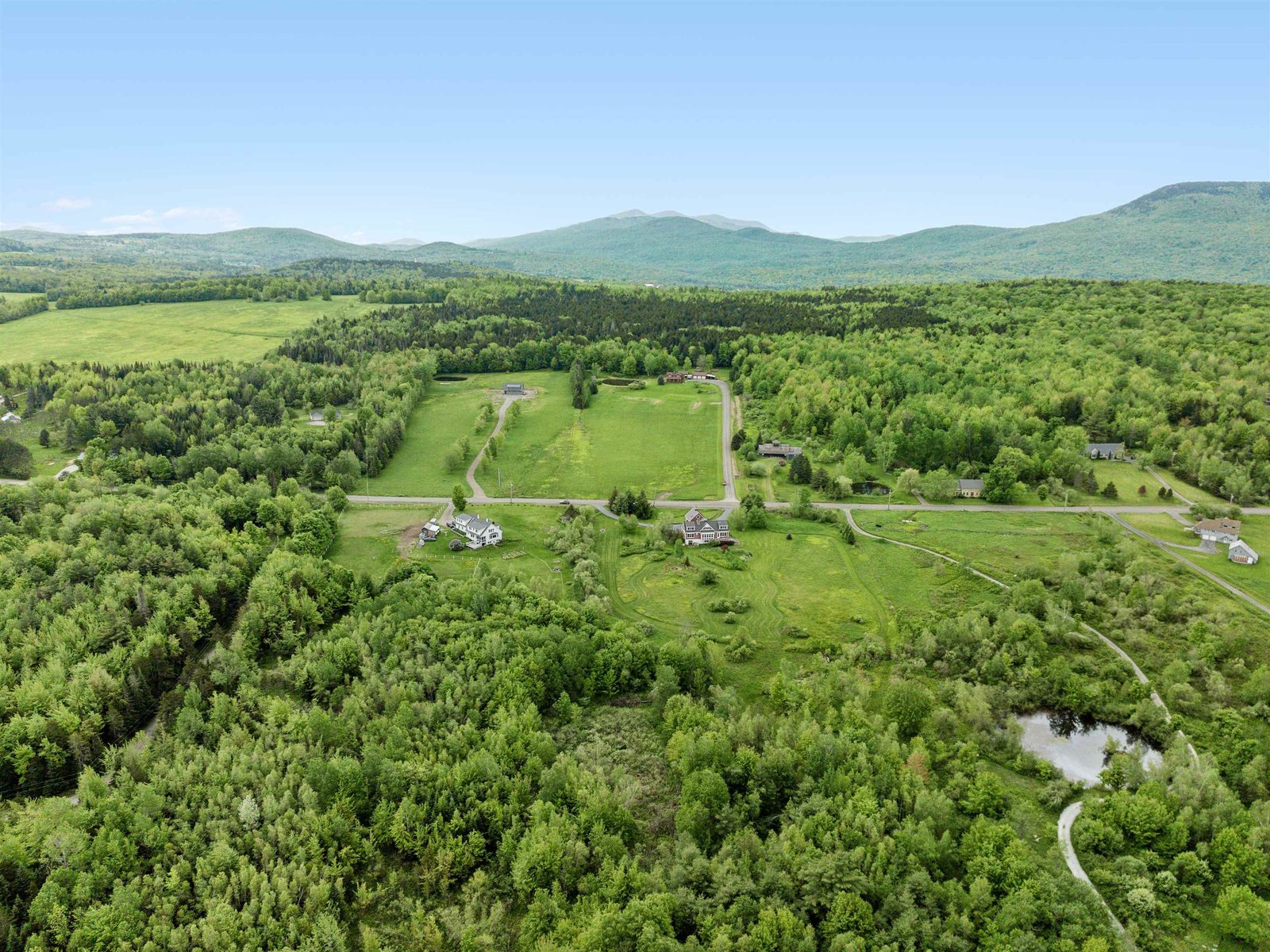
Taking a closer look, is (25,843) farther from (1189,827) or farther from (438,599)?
(1189,827)

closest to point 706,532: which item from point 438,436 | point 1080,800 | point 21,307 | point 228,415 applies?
point 1080,800

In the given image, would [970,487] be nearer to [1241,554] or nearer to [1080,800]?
[1241,554]

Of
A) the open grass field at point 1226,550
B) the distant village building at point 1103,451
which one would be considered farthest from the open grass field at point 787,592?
the distant village building at point 1103,451

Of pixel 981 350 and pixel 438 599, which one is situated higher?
pixel 981 350

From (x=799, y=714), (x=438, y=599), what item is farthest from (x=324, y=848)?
(x=799, y=714)

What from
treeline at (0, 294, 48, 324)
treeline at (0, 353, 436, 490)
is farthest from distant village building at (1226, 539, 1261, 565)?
treeline at (0, 294, 48, 324)

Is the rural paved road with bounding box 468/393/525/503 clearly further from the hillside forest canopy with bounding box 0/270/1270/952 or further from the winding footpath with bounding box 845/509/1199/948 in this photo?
the winding footpath with bounding box 845/509/1199/948
